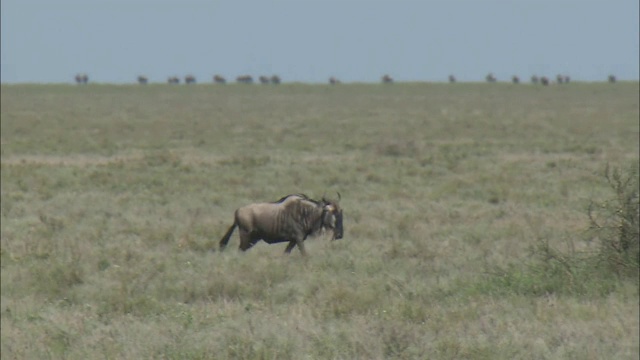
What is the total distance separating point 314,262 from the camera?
38.8ft

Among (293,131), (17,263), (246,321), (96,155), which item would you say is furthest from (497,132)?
(246,321)

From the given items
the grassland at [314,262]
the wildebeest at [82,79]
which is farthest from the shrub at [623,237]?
the wildebeest at [82,79]

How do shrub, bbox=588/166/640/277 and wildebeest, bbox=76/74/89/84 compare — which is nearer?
shrub, bbox=588/166/640/277

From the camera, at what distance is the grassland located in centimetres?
830

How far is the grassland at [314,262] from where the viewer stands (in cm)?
830

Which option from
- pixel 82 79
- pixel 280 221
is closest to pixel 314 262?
pixel 280 221

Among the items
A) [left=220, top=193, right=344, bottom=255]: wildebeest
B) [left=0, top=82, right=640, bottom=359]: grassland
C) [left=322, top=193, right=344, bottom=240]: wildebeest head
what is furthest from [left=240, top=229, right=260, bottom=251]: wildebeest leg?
[left=322, top=193, right=344, bottom=240]: wildebeest head

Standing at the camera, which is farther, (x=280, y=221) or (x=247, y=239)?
(x=247, y=239)

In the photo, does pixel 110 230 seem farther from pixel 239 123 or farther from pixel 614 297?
pixel 239 123

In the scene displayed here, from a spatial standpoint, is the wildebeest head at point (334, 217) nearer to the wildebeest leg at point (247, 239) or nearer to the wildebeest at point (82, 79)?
the wildebeest leg at point (247, 239)

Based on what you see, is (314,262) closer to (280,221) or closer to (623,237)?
(280,221)

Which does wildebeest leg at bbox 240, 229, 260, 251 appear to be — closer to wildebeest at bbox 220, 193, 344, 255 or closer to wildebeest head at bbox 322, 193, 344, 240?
wildebeest at bbox 220, 193, 344, 255

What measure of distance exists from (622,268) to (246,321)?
13.7 ft

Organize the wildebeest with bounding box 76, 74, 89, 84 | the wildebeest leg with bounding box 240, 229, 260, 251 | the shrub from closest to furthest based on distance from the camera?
the wildebeest leg with bounding box 240, 229, 260, 251
the shrub
the wildebeest with bounding box 76, 74, 89, 84
